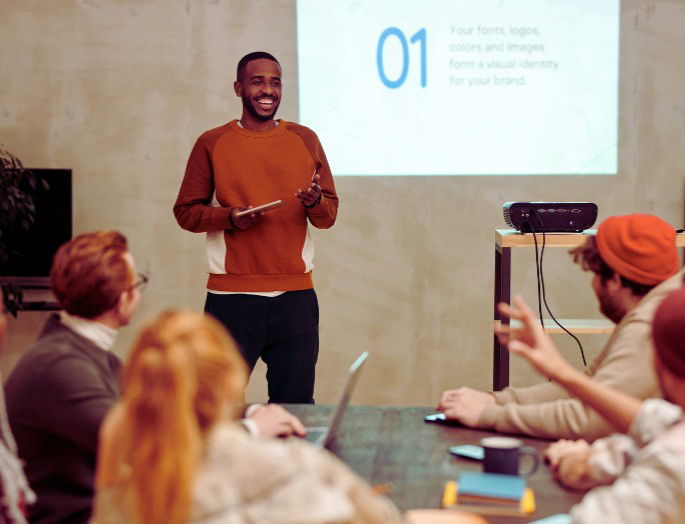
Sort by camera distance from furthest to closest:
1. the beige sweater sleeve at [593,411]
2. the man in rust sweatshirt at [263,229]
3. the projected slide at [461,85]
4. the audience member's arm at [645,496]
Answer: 1. the projected slide at [461,85]
2. the man in rust sweatshirt at [263,229]
3. the beige sweater sleeve at [593,411]
4. the audience member's arm at [645,496]

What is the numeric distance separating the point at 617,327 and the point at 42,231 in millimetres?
2995

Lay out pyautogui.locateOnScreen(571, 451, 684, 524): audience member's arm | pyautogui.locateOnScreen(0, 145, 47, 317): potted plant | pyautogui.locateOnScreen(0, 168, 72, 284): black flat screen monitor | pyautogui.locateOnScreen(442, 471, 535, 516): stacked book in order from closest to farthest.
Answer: pyautogui.locateOnScreen(571, 451, 684, 524): audience member's arm < pyautogui.locateOnScreen(442, 471, 535, 516): stacked book < pyautogui.locateOnScreen(0, 145, 47, 317): potted plant < pyautogui.locateOnScreen(0, 168, 72, 284): black flat screen monitor

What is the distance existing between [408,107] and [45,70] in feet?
5.71

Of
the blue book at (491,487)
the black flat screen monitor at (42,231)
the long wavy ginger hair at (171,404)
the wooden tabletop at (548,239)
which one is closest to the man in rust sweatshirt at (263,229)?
the wooden tabletop at (548,239)

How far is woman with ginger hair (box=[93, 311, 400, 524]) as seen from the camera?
1.18 m

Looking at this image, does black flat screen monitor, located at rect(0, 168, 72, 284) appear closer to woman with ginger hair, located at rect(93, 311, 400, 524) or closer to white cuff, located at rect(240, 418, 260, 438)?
white cuff, located at rect(240, 418, 260, 438)

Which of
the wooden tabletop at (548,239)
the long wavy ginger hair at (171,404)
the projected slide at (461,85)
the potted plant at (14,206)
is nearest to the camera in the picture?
the long wavy ginger hair at (171,404)

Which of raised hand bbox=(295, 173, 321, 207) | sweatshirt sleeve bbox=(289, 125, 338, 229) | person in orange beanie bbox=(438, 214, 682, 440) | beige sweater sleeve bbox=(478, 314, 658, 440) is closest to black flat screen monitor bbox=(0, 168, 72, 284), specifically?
sweatshirt sleeve bbox=(289, 125, 338, 229)

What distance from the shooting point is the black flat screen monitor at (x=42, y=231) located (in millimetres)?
4445

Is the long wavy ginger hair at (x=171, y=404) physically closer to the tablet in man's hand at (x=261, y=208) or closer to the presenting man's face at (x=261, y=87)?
the tablet in man's hand at (x=261, y=208)

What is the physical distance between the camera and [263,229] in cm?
340

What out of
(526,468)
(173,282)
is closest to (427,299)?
(173,282)

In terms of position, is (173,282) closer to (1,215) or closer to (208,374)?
(1,215)

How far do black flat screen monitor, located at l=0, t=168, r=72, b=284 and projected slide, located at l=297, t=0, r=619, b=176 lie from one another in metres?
1.16
